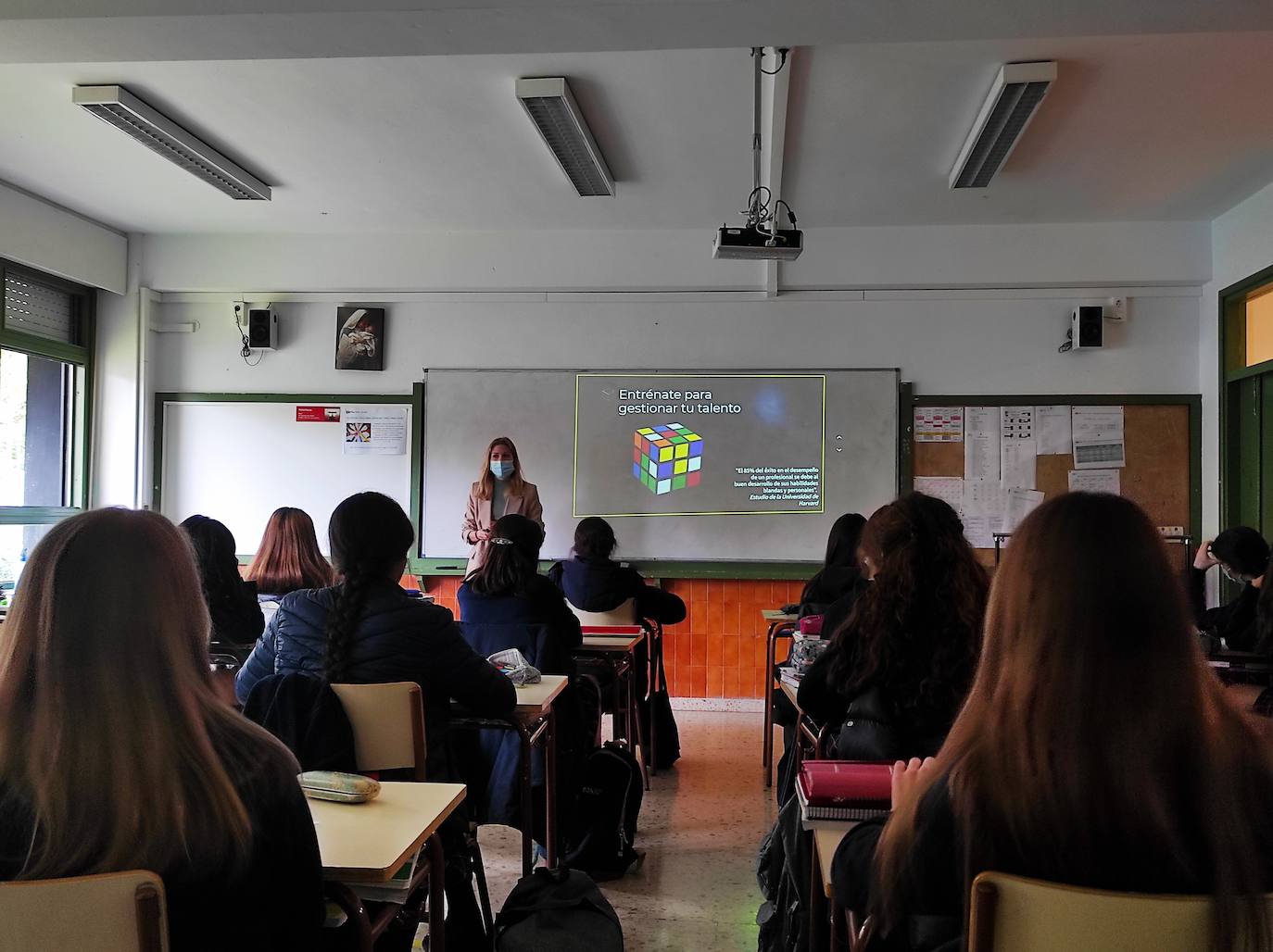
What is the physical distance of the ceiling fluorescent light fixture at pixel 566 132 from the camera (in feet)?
12.5

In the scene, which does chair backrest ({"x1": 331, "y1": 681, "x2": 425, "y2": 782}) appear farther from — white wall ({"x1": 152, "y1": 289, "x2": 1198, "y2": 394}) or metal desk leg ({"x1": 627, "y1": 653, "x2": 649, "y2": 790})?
white wall ({"x1": 152, "y1": 289, "x2": 1198, "y2": 394})

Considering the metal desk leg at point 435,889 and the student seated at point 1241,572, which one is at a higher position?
the student seated at point 1241,572

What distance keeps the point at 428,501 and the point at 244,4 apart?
3.64 m

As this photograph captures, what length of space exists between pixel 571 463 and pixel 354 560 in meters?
3.81

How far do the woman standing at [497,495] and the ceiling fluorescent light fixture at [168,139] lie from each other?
194 cm

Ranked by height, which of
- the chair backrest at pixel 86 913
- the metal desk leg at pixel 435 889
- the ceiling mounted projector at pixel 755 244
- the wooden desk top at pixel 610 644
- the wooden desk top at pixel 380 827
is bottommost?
the metal desk leg at pixel 435 889

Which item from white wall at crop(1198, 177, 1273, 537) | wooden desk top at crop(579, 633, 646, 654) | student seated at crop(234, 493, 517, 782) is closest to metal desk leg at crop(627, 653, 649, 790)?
wooden desk top at crop(579, 633, 646, 654)

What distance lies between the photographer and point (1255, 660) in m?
3.26

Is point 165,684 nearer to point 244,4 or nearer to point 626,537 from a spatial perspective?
point 244,4

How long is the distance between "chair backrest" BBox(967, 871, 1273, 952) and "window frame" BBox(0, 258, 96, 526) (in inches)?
234

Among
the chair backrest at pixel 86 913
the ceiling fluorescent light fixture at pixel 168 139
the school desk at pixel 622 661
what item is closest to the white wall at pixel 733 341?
the ceiling fluorescent light fixture at pixel 168 139

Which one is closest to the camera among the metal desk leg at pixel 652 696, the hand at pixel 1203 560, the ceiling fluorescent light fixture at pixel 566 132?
the ceiling fluorescent light fixture at pixel 566 132

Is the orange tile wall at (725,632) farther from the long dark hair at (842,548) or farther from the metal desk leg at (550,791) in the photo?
the metal desk leg at (550,791)

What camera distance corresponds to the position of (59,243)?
5484 millimetres
